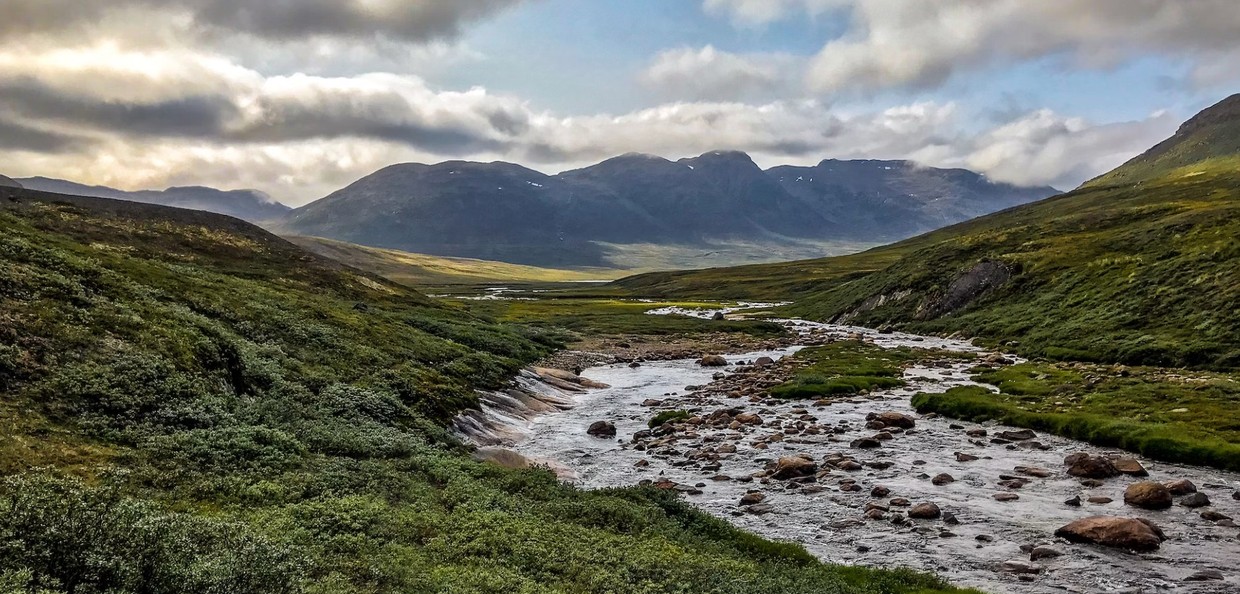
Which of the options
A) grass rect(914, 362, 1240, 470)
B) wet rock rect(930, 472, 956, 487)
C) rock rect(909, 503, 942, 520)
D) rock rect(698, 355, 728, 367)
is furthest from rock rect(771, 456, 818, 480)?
rock rect(698, 355, 728, 367)

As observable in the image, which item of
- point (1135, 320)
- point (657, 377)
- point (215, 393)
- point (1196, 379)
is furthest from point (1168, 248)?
point (215, 393)

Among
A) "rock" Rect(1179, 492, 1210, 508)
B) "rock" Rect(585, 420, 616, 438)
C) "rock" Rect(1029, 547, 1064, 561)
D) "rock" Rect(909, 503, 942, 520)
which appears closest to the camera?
"rock" Rect(1029, 547, 1064, 561)

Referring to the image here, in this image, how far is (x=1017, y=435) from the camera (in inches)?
1414

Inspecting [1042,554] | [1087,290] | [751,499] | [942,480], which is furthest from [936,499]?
[1087,290]

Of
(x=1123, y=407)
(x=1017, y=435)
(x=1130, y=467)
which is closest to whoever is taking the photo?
(x=1130, y=467)

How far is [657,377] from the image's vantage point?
217 ft

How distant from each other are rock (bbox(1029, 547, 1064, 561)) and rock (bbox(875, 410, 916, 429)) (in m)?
18.9

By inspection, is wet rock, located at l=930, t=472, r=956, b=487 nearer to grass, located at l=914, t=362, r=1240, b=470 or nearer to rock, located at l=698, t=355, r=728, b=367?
grass, located at l=914, t=362, r=1240, b=470

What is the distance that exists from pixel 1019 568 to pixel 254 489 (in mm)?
22739

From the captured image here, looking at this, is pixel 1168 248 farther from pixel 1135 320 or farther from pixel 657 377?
pixel 657 377

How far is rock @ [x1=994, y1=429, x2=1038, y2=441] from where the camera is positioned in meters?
35.6

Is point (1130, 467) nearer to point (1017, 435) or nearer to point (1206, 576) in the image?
point (1017, 435)

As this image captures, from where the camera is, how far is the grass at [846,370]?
5256 cm

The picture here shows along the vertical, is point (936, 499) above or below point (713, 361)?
above
